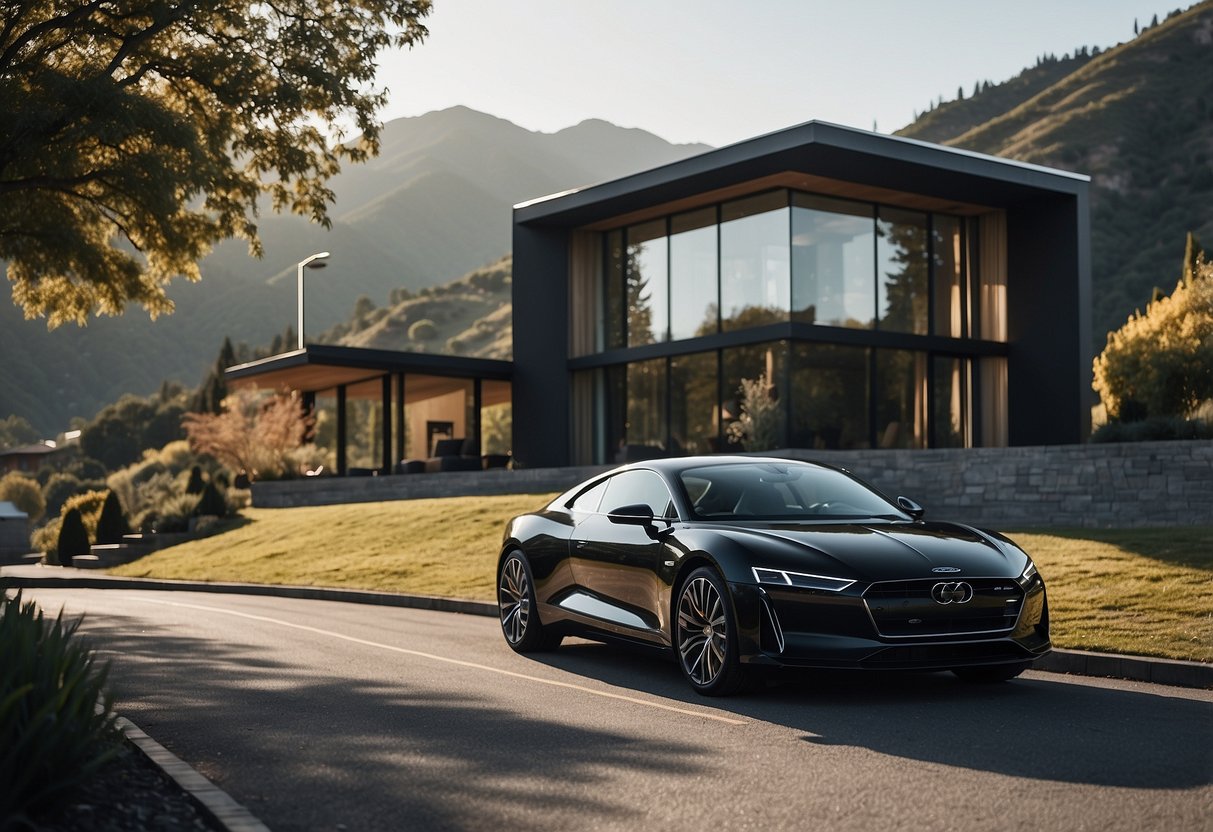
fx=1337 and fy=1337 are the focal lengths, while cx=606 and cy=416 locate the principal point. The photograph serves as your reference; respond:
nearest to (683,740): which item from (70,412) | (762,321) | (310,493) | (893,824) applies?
(893,824)

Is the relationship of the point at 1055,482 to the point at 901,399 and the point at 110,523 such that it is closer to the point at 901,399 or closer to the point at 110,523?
the point at 901,399

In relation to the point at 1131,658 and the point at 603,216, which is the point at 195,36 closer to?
the point at 603,216

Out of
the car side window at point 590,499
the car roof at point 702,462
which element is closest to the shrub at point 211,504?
the car side window at point 590,499

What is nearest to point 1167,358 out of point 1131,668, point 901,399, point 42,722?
point 901,399

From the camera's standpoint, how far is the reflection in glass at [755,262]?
93.5 feet

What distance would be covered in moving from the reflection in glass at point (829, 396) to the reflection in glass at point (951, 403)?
2.37 metres

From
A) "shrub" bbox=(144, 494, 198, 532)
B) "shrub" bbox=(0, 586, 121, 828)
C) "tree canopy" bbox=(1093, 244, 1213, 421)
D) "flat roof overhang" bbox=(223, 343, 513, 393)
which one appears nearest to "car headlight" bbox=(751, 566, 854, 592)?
"shrub" bbox=(0, 586, 121, 828)

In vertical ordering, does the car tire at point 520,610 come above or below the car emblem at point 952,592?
below

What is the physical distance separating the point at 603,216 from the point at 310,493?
10.6m

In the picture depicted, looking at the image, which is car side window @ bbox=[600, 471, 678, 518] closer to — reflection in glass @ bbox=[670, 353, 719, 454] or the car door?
the car door

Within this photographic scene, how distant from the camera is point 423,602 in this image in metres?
17.0

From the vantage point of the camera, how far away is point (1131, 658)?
9.45m

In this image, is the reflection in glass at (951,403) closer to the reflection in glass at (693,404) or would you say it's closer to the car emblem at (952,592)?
the reflection in glass at (693,404)

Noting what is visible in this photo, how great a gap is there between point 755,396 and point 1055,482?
31.4 ft
